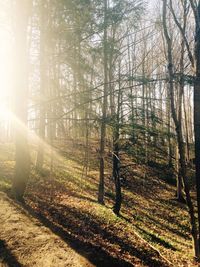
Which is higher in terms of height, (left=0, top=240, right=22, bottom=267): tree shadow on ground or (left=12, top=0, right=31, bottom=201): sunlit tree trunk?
(left=12, top=0, right=31, bottom=201): sunlit tree trunk

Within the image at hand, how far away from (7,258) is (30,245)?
31.4 inches

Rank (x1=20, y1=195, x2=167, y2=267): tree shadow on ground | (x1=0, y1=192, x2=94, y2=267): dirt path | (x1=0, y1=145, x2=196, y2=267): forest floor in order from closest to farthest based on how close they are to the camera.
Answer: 1. (x1=0, y1=192, x2=94, y2=267): dirt path
2. (x1=0, y1=145, x2=196, y2=267): forest floor
3. (x1=20, y1=195, x2=167, y2=267): tree shadow on ground

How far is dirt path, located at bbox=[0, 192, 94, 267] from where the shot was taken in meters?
6.80

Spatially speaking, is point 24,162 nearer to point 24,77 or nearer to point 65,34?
point 24,77

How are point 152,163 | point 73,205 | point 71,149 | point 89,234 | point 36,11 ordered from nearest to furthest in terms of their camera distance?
point 89,234 → point 73,205 → point 36,11 → point 71,149 → point 152,163

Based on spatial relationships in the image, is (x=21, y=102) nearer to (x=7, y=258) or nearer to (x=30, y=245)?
(x=30, y=245)

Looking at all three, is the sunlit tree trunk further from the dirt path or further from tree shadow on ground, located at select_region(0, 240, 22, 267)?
tree shadow on ground, located at select_region(0, 240, 22, 267)

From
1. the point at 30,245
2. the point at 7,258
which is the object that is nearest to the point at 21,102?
the point at 30,245

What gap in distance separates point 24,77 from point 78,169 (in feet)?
32.1

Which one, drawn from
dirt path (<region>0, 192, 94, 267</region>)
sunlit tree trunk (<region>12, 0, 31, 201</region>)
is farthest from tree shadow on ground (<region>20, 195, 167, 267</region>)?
sunlit tree trunk (<region>12, 0, 31, 201</region>)

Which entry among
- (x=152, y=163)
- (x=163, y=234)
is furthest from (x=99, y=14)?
(x=152, y=163)

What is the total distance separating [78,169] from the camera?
19156 mm

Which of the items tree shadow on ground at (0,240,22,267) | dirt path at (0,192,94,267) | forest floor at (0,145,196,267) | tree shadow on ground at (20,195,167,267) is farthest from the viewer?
tree shadow on ground at (20,195,167,267)

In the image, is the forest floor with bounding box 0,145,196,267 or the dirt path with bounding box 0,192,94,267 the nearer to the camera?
the dirt path with bounding box 0,192,94,267
